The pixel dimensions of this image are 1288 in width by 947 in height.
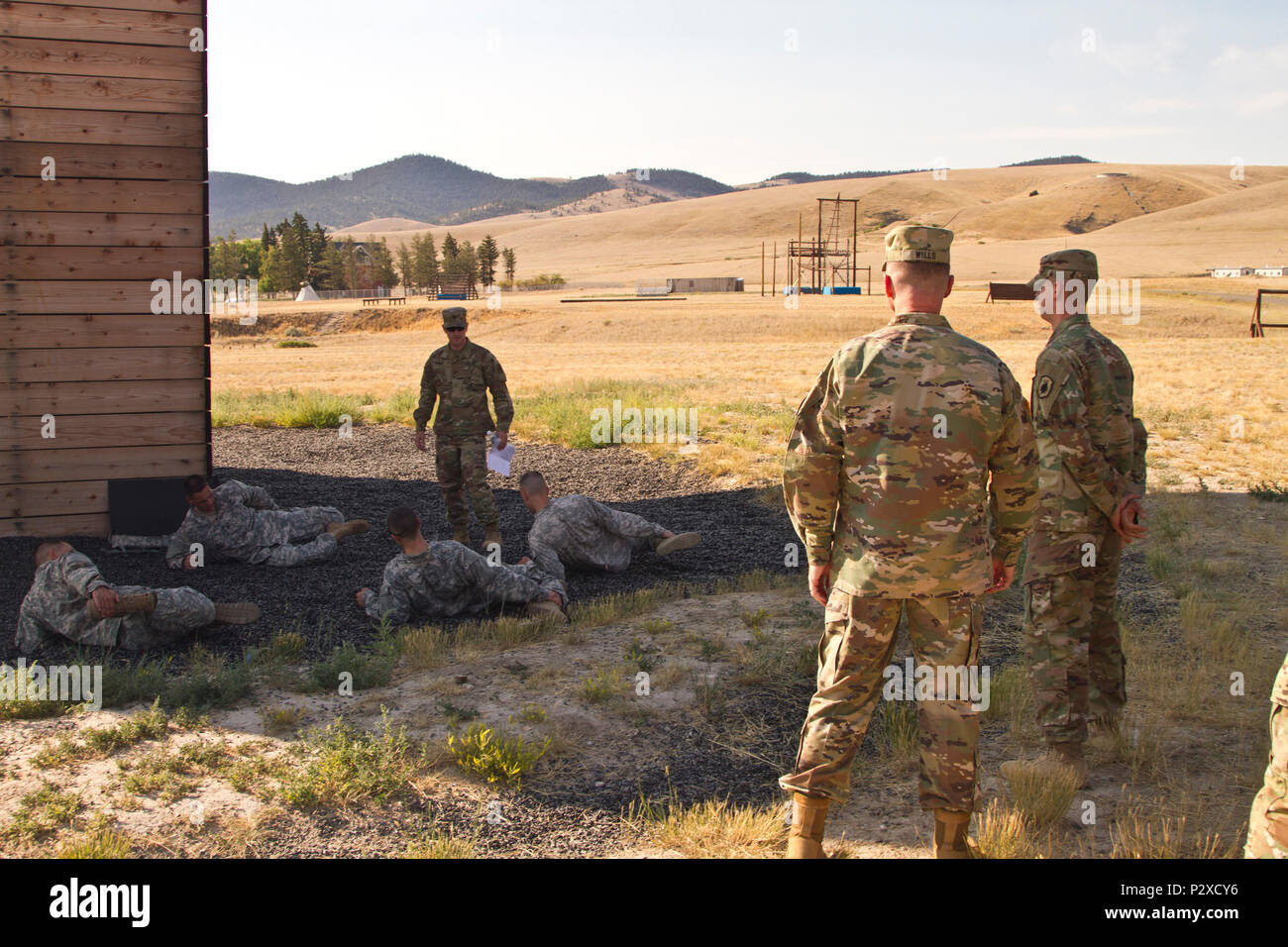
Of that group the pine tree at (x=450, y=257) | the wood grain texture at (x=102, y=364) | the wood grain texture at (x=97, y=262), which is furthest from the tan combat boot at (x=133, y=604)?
the pine tree at (x=450, y=257)

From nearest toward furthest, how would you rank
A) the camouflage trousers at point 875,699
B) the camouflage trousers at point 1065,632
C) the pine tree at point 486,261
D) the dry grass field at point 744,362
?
the camouflage trousers at point 875,699
the camouflage trousers at point 1065,632
the dry grass field at point 744,362
the pine tree at point 486,261

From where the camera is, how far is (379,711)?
559 cm

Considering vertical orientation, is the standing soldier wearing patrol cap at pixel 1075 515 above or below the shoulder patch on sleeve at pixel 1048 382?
below

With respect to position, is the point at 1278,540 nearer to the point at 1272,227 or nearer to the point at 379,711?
the point at 379,711

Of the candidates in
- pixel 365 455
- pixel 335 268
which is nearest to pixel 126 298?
pixel 365 455

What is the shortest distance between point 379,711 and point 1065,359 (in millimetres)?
4160

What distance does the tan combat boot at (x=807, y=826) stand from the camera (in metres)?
3.73

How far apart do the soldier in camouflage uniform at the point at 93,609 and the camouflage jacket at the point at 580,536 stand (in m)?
2.64

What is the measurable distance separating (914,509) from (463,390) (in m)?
6.31

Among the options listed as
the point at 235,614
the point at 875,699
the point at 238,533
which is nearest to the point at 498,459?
the point at 238,533

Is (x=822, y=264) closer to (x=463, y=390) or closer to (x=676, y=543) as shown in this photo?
(x=463, y=390)

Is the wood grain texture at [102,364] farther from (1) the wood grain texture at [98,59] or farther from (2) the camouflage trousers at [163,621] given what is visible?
(2) the camouflage trousers at [163,621]

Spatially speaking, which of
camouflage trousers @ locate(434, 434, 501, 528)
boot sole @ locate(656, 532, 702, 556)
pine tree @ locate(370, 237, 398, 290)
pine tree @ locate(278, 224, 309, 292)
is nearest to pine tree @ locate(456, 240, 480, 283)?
pine tree @ locate(370, 237, 398, 290)
